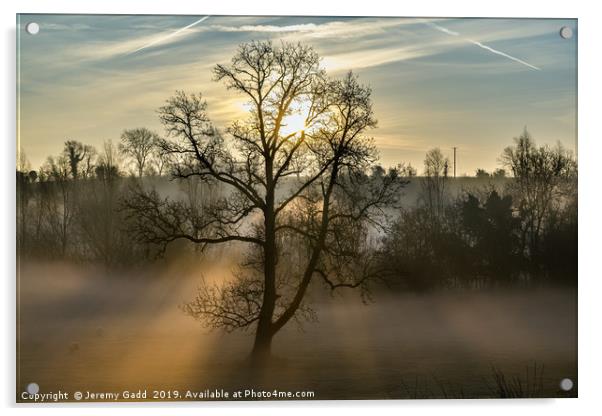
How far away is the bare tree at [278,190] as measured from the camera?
7.64 meters

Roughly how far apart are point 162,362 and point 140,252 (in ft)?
3.24

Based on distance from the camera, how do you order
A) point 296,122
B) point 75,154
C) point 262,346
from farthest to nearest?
point 296,122, point 262,346, point 75,154

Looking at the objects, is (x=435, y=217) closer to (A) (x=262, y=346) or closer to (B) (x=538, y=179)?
(B) (x=538, y=179)

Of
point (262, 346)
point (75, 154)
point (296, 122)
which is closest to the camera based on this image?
point (75, 154)

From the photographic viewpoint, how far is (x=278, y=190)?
304 inches

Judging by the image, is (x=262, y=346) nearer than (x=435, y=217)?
Yes

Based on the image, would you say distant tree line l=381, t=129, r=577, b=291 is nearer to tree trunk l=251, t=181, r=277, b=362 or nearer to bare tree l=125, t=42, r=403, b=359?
bare tree l=125, t=42, r=403, b=359

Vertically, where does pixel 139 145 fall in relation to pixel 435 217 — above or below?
above

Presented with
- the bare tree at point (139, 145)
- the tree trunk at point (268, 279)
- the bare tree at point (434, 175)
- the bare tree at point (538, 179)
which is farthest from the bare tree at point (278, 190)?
the bare tree at point (538, 179)

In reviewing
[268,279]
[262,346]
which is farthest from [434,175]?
[262,346]

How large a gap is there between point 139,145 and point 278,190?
130 cm

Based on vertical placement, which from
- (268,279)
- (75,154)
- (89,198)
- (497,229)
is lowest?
(268,279)
